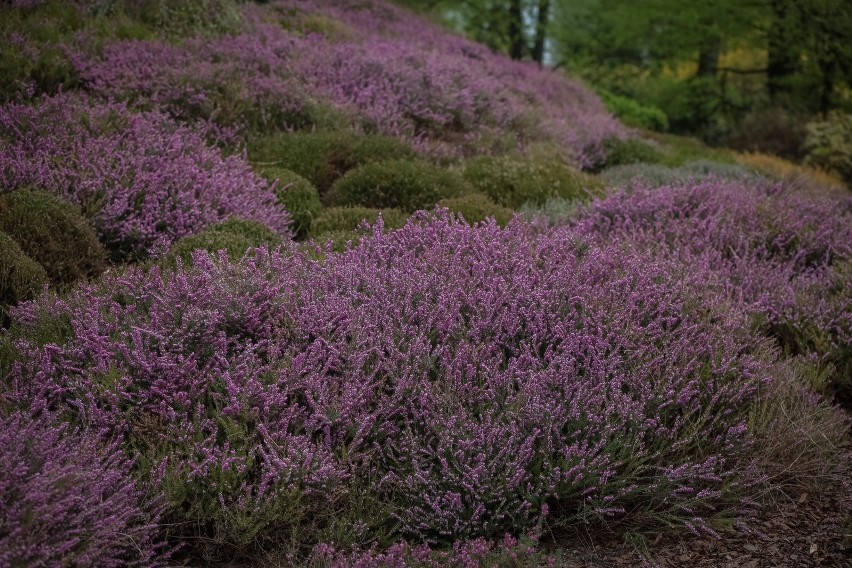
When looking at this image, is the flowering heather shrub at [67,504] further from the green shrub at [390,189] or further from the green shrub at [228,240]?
the green shrub at [390,189]

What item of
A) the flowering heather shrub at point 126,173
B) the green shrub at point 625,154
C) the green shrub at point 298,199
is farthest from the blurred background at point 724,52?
the flowering heather shrub at point 126,173

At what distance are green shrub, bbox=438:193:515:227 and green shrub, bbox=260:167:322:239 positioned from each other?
115cm

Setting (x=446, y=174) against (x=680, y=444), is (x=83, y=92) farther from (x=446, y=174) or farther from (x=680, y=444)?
(x=680, y=444)

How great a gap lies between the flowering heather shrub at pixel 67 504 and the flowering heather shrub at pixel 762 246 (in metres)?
3.41

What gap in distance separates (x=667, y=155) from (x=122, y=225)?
8.99m

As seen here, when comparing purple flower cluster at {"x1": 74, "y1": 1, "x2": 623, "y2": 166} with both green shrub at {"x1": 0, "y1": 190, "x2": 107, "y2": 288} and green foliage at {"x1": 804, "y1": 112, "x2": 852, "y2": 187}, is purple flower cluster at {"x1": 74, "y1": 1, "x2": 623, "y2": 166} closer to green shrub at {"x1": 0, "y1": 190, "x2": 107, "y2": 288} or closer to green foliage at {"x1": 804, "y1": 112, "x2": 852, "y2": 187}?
green shrub at {"x1": 0, "y1": 190, "x2": 107, "y2": 288}

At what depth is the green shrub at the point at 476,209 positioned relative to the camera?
5844 mm

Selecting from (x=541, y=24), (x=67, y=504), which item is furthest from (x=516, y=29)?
(x=67, y=504)

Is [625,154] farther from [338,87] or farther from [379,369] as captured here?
[379,369]

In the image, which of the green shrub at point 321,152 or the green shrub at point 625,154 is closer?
the green shrub at point 321,152

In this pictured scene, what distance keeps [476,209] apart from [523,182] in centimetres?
168

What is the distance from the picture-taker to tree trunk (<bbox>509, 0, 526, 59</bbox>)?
1859cm

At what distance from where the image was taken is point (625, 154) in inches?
425

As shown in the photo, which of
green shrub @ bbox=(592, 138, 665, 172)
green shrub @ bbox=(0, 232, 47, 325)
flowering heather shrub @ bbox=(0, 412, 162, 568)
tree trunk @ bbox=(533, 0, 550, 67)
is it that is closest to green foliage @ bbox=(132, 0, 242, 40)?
green shrub @ bbox=(592, 138, 665, 172)
